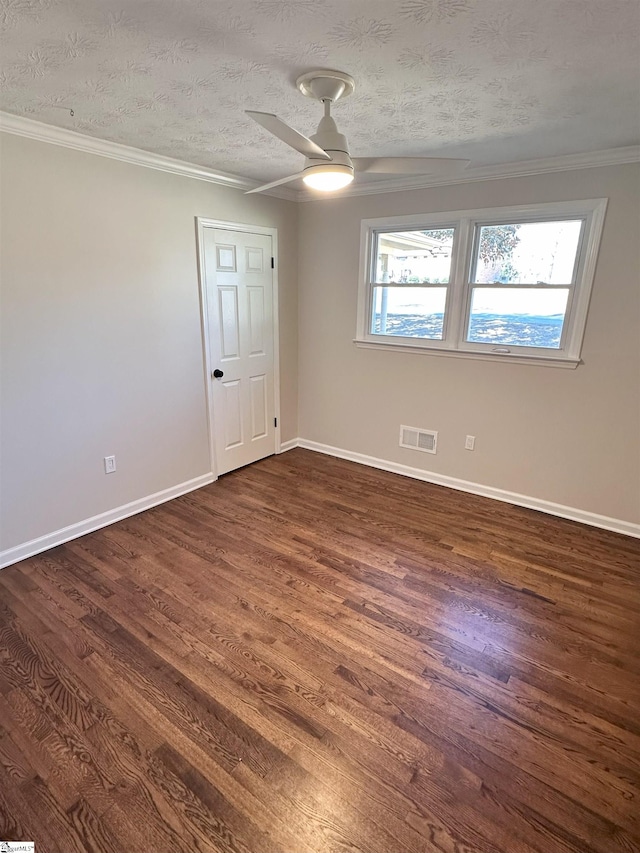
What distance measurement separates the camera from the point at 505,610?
2.35m

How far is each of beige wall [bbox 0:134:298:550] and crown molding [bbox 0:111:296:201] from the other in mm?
42

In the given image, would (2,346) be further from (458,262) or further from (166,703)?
(458,262)

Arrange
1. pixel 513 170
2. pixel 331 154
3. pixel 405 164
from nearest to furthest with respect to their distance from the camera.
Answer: pixel 331 154 → pixel 405 164 → pixel 513 170

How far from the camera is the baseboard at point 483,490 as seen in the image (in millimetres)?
3133

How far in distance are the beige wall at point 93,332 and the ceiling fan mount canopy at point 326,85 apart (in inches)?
61.3

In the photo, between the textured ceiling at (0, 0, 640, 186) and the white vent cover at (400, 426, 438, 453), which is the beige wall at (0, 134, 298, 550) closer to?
the textured ceiling at (0, 0, 640, 186)

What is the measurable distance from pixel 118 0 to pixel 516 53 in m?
1.38

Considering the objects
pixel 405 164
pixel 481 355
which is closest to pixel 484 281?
pixel 481 355

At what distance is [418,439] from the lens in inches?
154

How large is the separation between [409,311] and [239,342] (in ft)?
5.01

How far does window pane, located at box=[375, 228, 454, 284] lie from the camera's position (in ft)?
11.5

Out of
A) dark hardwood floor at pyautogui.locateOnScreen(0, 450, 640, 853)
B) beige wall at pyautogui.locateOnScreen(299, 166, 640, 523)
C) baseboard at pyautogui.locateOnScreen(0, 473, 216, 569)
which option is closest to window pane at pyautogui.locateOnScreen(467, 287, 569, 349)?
beige wall at pyautogui.locateOnScreen(299, 166, 640, 523)

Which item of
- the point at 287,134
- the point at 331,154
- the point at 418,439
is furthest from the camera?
the point at 418,439

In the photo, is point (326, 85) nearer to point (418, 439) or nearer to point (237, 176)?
point (237, 176)
